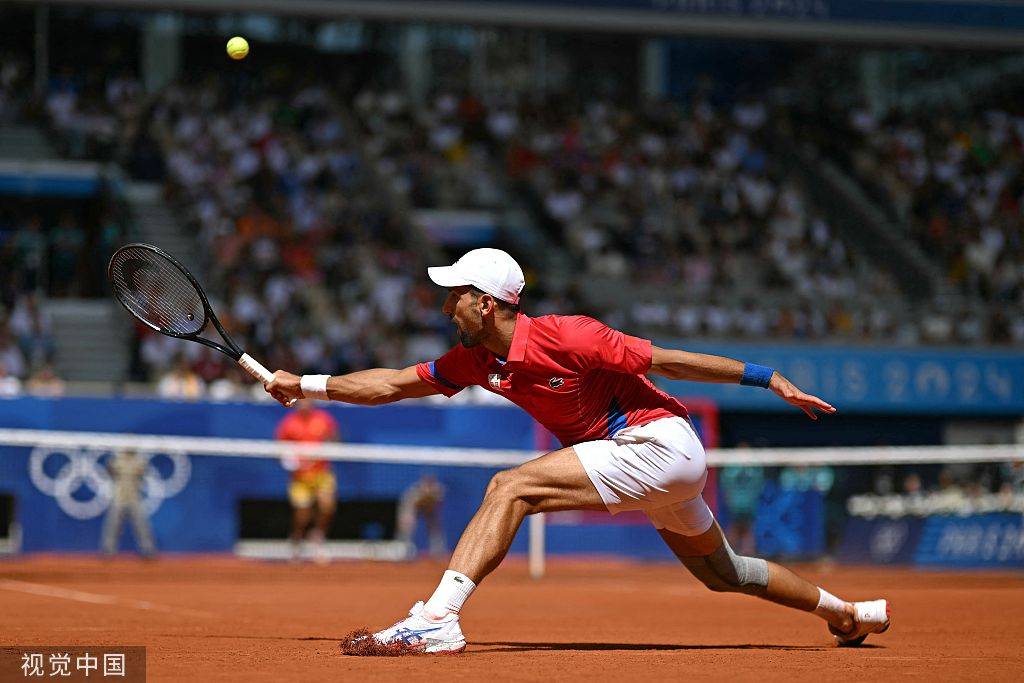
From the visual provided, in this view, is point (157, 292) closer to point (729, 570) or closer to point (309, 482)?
point (729, 570)

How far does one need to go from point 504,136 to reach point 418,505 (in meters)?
10.1

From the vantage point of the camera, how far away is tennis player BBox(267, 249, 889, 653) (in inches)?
271

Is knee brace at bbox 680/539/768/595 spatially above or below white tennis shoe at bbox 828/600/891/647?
above

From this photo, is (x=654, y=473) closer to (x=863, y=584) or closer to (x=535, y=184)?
(x=863, y=584)

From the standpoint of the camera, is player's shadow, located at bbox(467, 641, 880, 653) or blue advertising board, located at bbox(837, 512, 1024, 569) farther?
blue advertising board, located at bbox(837, 512, 1024, 569)

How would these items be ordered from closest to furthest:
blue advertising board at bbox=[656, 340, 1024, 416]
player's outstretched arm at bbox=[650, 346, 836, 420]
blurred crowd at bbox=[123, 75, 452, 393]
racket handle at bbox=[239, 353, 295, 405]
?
player's outstretched arm at bbox=[650, 346, 836, 420]
racket handle at bbox=[239, 353, 295, 405]
blurred crowd at bbox=[123, 75, 452, 393]
blue advertising board at bbox=[656, 340, 1024, 416]

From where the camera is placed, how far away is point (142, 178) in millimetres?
23719

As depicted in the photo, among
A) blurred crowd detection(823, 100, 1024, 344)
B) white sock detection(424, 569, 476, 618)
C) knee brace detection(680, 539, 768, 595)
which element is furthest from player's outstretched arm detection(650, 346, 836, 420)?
blurred crowd detection(823, 100, 1024, 344)

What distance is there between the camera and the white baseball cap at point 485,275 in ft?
23.5

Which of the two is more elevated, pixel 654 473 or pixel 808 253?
pixel 808 253

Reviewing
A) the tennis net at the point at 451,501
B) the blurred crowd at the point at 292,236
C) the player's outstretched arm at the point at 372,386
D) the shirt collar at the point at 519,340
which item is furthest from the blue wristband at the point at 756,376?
the blurred crowd at the point at 292,236

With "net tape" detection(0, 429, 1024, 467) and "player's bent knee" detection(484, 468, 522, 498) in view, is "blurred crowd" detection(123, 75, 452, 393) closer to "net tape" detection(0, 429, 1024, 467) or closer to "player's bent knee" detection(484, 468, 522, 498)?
"net tape" detection(0, 429, 1024, 467)

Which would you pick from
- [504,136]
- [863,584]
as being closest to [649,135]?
[504,136]

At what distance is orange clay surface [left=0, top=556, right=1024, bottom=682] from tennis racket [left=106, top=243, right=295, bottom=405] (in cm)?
176
